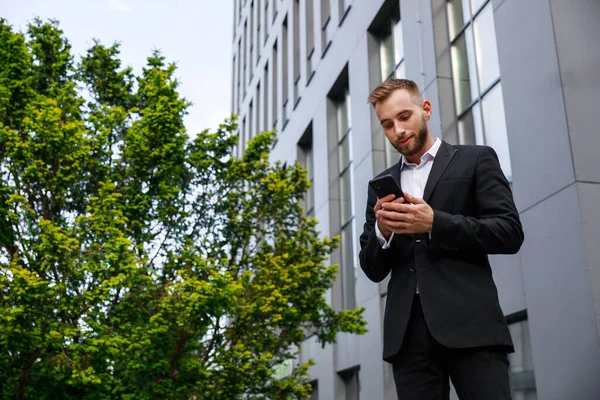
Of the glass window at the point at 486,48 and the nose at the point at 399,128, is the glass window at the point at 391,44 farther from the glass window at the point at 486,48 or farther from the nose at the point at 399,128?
the nose at the point at 399,128

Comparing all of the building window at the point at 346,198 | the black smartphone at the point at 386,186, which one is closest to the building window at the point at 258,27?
the building window at the point at 346,198

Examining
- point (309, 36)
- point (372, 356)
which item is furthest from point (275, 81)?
point (372, 356)

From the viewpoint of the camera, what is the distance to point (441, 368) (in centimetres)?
231

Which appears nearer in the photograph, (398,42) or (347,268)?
(398,42)

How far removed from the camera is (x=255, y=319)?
11625mm

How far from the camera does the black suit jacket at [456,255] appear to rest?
227 centimetres

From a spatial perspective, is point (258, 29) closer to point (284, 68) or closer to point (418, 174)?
point (284, 68)

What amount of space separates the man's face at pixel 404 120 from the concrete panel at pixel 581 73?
18.6 ft

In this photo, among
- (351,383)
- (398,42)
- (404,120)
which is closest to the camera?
(404,120)

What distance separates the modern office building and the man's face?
18.0ft

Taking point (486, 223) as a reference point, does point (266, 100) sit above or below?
above

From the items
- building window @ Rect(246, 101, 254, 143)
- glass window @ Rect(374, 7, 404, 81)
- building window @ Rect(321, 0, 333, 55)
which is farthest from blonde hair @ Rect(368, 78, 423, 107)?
building window @ Rect(246, 101, 254, 143)

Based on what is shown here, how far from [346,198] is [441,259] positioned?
15711 mm

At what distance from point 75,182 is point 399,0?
7.87 meters
